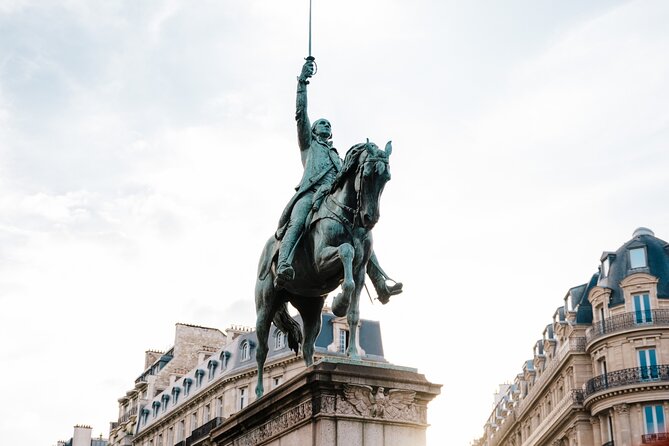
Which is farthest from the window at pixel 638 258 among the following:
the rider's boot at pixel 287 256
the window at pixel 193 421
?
the rider's boot at pixel 287 256

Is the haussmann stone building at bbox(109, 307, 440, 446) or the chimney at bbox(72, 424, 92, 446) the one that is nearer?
the haussmann stone building at bbox(109, 307, 440, 446)

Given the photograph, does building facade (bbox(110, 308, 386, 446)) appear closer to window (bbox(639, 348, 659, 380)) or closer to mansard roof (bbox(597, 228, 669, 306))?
mansard roof (bbox(597, 228, 669, 306))

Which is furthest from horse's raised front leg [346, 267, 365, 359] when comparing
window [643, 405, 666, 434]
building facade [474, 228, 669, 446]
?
window [643, 405, 666, 434]

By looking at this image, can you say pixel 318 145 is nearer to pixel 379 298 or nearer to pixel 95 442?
pixel 379 298

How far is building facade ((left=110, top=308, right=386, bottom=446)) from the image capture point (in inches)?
2324

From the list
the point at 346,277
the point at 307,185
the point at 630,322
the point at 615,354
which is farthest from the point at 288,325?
the point at 615,354

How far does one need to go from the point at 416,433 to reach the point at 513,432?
2434 inches

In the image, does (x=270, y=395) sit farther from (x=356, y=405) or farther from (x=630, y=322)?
(x=630, y=322)

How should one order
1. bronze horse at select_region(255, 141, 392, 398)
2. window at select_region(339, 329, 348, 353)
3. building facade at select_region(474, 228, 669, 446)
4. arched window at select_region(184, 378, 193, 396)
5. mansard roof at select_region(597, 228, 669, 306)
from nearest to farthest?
bronze horse at select_region(255, 141, 392, 398) → building facade at select_region(474, 228, 669, 446) → mansard roof at select_region(597, 228, 669, 306) → window at select_region(339, 329, 348, 353) → arched window at select_region(184, 378, 193, 396)

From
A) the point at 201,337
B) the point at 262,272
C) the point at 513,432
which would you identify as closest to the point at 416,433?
the point at 262,272

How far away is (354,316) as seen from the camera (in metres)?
10.7

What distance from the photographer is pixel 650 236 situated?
53500mm

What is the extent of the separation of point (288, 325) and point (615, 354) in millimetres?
40268

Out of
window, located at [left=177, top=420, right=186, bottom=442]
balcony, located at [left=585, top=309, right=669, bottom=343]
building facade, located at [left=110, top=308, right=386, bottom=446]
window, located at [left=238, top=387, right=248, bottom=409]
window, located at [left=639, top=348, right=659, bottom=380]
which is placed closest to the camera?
window, located at [left=639, top=348, right=659, bottom=380]
